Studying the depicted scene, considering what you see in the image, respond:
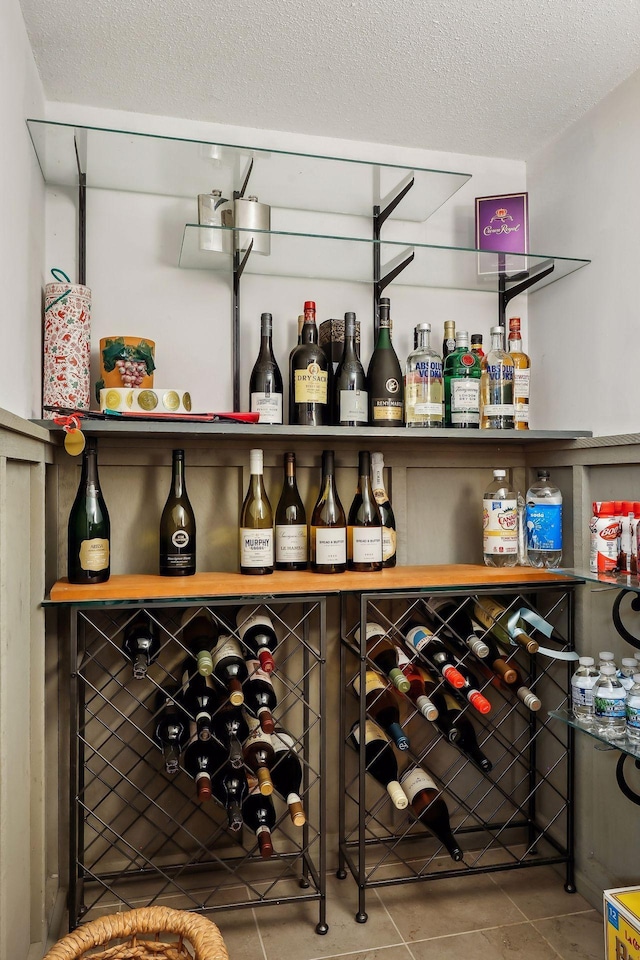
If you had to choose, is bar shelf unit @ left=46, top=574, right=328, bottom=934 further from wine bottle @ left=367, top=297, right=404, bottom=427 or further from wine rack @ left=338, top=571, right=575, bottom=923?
wine bottle @ left=367, top=297, right=404, bottom=427

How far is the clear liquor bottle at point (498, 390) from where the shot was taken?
1.75 meters

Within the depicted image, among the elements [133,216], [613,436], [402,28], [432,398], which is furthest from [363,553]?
[402,28]

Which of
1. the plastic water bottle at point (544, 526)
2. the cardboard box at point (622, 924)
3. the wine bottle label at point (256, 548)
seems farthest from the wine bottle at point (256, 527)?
the cardboard box at point (622, 924)

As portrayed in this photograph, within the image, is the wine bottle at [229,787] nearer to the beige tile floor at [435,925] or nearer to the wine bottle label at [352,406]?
the beige tile floor at [435,925]

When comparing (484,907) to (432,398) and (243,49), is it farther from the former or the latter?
(243,49)

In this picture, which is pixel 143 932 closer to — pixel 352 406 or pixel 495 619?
pixel 495 619

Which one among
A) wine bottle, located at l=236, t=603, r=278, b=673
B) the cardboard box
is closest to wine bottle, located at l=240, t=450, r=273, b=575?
wine bottle, located at l=236, t=603, r=278, b=673

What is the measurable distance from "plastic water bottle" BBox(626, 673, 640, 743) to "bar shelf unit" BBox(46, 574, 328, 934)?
2.12ft

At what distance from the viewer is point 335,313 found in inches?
73.5

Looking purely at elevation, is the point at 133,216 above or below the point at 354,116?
below

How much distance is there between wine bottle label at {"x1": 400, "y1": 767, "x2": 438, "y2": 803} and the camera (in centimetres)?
168

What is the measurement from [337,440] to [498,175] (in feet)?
3.05

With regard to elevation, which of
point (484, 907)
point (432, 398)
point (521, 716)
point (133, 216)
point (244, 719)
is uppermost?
point (133, 216)

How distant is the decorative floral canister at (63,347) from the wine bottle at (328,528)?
0.61m
